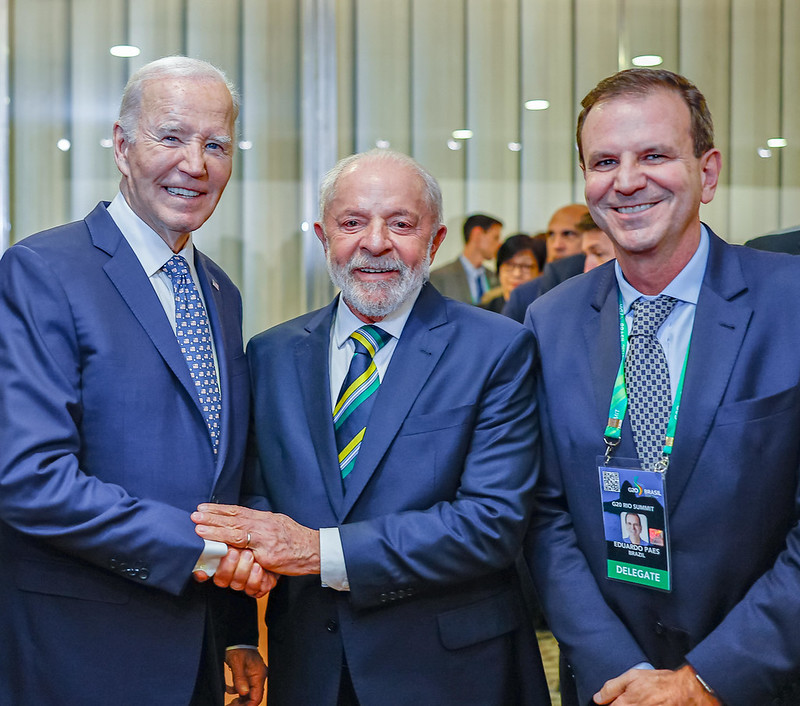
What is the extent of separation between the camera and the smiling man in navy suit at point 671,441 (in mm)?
1758

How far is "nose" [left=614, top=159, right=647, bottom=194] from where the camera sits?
186 centimetres

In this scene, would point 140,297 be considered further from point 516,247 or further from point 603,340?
point 516,247

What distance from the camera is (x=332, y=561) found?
1881 mm

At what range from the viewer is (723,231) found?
648cm

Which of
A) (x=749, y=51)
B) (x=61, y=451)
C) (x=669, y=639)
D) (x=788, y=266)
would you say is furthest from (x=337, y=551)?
(x=749, y=51)

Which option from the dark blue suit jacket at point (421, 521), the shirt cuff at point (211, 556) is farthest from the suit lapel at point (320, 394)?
the shirt cuff at point (211, 556)

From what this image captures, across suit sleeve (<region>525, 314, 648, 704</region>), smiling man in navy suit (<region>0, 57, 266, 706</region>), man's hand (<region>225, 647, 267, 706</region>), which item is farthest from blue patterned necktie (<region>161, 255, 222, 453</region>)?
suit sleeve (<region>525, 314, 648, 704</region>)

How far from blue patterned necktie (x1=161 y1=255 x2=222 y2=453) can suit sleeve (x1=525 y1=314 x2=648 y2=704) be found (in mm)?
719

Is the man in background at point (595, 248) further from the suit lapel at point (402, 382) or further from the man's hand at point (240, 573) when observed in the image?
the man's hand at point (240, 573)

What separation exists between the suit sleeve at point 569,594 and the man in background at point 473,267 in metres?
3.89

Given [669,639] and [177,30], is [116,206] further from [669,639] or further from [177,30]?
[177,30]

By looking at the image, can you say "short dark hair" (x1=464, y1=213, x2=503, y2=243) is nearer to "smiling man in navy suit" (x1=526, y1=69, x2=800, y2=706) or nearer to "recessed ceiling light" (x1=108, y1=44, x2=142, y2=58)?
"recessed ceiling light" (x1=108, y1=44, x2=142, y2=58)

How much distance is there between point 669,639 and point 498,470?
1.56 feet

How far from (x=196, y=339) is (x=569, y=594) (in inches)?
37.6
